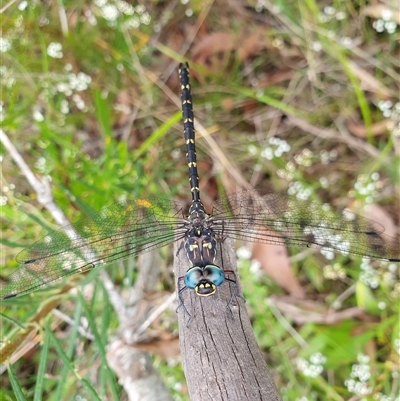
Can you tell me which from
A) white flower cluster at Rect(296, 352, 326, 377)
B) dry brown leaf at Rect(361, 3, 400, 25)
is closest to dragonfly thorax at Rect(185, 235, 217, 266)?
white flower cluster at Rect(296, 352, 326, 377)

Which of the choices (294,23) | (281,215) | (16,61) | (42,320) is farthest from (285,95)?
(42,320)

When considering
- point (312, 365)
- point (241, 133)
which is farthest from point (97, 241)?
point (241, 133)

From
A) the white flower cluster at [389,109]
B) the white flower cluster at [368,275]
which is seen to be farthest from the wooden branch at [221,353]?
the white flower cluster at [389,109]

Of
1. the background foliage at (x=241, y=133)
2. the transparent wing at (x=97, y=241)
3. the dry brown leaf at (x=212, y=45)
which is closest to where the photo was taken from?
the transparent wing at (x=97, y=241)

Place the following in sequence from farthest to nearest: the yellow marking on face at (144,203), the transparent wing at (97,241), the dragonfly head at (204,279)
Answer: the yellow marking on face at (144,203) → the transparent wing at (97,241) → the dragonfly head at (204,279)

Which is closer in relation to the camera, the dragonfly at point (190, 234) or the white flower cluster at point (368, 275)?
the dragonfly at point (190, 234)

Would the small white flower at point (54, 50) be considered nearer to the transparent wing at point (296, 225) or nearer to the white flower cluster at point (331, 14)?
the transparent wing at point (296, 225)

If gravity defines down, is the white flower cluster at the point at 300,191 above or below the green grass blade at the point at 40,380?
above
